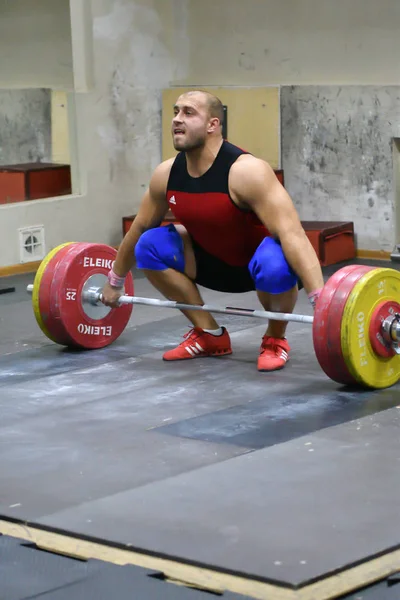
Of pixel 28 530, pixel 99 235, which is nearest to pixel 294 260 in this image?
pixel 28 530

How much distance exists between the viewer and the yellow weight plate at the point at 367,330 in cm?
385

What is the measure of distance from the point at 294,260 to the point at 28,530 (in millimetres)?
1746

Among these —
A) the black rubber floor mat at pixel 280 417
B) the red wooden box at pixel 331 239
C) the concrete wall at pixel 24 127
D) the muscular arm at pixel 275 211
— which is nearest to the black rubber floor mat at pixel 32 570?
the black rubber floor mat at pixel 280 417

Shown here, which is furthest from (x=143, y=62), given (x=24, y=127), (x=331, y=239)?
(x=331, y=239)

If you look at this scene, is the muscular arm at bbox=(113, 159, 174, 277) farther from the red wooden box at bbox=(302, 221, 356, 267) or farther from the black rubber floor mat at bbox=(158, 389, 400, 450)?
the red wooden box at bbox=(302, 221, 356, 267)

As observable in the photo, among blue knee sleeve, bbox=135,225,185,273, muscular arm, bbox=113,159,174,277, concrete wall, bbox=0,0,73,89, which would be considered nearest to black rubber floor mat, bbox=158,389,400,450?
blue knee sleeve, bbox=135,225,185,273

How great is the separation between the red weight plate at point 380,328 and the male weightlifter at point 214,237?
0.24 metres

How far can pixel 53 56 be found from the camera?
7402 mm

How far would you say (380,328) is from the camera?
3.97m

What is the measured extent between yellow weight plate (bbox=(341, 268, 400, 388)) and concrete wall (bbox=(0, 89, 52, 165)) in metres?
3.65

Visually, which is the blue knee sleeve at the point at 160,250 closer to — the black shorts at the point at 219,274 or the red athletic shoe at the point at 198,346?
the black shorts at the point at 219,274

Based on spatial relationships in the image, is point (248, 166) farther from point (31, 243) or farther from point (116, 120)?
point (116, 120)

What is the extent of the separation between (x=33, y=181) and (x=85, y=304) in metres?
2.52

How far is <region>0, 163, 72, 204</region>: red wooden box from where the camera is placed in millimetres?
7035
